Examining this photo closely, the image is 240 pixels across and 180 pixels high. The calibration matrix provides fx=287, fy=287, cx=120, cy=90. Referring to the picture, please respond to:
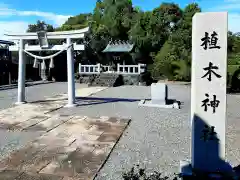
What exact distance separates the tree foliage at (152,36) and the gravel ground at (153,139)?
9047mm

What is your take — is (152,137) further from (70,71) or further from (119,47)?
(119,47)

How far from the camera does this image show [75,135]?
6348 mm

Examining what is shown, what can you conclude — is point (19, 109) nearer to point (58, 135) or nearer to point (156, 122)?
point (58, 135)

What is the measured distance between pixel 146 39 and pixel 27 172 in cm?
1993

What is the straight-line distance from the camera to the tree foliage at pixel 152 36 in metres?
19.7

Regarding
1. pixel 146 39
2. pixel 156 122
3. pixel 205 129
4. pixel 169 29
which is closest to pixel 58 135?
pixel 156 122

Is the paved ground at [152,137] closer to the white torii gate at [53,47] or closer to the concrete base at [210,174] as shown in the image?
the concrete base at [210,174]

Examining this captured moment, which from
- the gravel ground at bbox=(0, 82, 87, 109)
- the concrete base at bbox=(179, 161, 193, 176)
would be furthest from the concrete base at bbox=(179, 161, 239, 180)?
the gravel ground at bbox=(0, 82, 87, 109)

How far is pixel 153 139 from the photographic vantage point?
6.13 meters

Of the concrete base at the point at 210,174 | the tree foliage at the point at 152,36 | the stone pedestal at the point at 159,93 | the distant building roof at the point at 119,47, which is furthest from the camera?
the distant building roof at the point at 119,47

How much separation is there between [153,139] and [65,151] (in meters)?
1.93

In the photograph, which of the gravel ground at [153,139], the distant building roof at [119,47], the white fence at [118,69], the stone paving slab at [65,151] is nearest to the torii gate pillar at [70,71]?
the gravel ground at [153,139]

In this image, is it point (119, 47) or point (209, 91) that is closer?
point (209, 91)

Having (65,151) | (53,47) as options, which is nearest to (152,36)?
(53,47)
